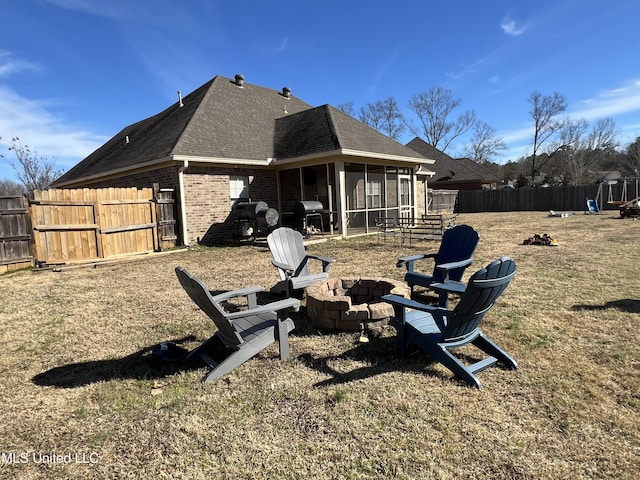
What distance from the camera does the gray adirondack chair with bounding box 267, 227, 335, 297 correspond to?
4.99 metres

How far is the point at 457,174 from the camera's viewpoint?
3144 centimetres

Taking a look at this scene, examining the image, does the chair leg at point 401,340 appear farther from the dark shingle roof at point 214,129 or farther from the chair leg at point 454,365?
the dark shingle roof at point 214,129

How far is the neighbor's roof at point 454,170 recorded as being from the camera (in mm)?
30922

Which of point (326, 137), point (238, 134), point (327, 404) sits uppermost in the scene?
point (238, 134)

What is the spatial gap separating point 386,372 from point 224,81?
1624 centimetres

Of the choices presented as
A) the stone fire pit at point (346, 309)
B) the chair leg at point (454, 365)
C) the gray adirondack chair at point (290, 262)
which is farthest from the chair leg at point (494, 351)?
the gray adirondack chair at point (290, 262)

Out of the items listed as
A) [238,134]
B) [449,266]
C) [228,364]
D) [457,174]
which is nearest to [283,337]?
[228,364]

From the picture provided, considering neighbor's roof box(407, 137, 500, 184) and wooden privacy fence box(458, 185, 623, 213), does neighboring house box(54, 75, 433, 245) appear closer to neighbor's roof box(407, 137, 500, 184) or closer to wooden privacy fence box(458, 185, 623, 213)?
wooden privacy fence box(458, 185, 623, 213)

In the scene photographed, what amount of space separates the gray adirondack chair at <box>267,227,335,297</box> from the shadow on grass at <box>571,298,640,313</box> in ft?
10.8

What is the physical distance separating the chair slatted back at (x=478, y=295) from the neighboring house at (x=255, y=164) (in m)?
9.24

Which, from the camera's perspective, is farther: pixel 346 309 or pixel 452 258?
pixel 452 258

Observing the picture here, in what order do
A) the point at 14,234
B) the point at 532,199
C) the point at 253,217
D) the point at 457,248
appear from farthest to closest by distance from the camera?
the point at 532,199 → the point at 253,217 → the point at 14,234 → the point at 457,248

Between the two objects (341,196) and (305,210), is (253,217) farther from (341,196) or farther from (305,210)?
(341,196)

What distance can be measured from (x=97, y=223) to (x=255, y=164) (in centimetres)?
542
